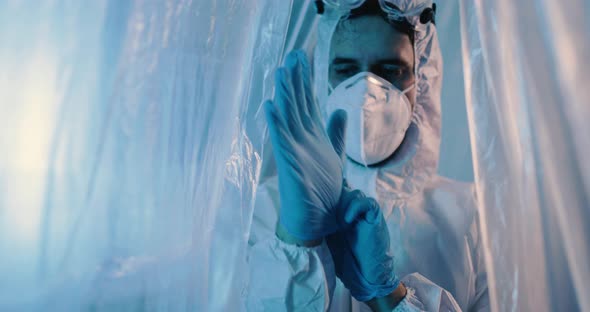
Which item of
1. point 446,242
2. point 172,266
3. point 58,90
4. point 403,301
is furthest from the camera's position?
point 446,242

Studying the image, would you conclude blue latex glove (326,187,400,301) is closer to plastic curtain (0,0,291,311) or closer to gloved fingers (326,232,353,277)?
gloved fingers (326,232,353,277)

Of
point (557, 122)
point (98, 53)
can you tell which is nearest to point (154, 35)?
point (98, 53)

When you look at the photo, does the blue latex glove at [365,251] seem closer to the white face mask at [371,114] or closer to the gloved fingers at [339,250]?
the gloved fingers at [339,250]

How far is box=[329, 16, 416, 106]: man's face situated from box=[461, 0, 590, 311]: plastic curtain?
0.39 metres

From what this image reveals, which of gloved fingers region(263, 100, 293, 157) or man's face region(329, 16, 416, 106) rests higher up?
man's face region(329, 16, 416, 106)

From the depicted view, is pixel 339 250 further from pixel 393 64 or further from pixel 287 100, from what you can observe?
→ pixel 393 64

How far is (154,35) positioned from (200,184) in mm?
218

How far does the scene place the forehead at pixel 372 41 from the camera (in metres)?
1.18

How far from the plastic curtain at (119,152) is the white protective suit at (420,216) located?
1.02 feet

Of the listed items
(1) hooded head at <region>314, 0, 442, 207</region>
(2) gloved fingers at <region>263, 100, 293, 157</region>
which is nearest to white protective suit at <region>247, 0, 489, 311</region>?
(1) hooded head at <region>314, 0, 442, 207</region>

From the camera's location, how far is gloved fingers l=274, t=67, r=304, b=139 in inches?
30.9

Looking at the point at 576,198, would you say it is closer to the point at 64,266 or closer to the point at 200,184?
the point at 200,184

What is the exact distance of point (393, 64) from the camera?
1.19 m

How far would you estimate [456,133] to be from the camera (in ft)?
5.44
